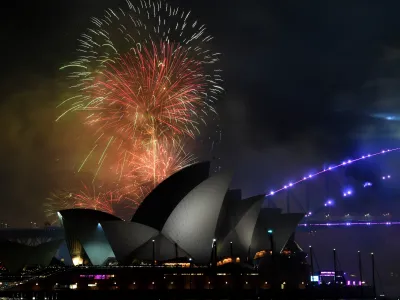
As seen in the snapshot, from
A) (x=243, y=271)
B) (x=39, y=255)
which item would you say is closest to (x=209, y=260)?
(x=243, y=271)

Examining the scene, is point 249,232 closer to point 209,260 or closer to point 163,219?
point 209,260

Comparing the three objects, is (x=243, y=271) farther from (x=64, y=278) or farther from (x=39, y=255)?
(x=39, y=255)

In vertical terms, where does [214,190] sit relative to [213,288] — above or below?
above

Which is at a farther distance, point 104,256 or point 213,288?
point 104,256

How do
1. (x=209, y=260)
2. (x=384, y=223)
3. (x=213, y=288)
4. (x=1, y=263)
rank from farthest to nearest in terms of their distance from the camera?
1. (x=384, y=223)
2. (x=1, y=263)
3. (x=209, y=260)
4. (x=213, y=288)

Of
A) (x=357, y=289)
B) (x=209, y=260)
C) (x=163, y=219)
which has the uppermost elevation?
(x=163, y=219)

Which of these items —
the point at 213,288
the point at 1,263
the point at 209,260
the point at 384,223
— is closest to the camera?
the point at 213,288

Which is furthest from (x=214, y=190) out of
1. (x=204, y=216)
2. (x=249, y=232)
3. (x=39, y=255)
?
(x=39, y=255)
